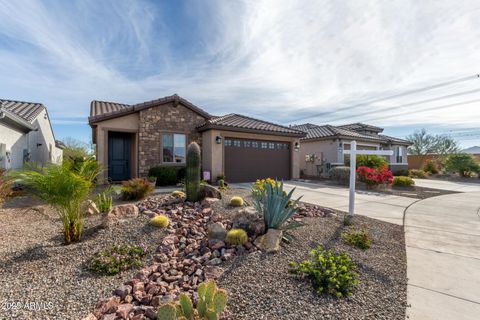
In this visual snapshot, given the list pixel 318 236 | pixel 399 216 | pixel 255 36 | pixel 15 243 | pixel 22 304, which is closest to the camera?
pixel 22 304

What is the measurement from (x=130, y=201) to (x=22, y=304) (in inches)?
195

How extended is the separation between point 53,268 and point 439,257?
5.61 m

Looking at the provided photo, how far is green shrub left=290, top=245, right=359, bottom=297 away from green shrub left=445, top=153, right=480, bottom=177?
23.0 metres

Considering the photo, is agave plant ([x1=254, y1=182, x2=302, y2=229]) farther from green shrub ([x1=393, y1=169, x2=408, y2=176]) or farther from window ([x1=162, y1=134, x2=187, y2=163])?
green shrub ([x1=393, y1=169, x2=408, y2=176])

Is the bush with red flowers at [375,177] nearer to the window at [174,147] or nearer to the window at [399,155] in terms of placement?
the window at [174,147]

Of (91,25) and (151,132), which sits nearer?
(91,25)

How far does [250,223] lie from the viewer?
13.2 feet

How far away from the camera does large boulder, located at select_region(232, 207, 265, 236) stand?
3930mm

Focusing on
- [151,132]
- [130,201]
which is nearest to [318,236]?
[130,201]

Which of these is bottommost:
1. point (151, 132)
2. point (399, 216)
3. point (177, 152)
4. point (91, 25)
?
point (399, 216)

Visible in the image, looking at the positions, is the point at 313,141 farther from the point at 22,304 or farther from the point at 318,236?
the point at 22,304

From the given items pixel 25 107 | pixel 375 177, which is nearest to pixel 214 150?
pixel 375 177

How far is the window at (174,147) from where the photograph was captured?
1162cm

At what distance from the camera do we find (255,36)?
28.2ft
